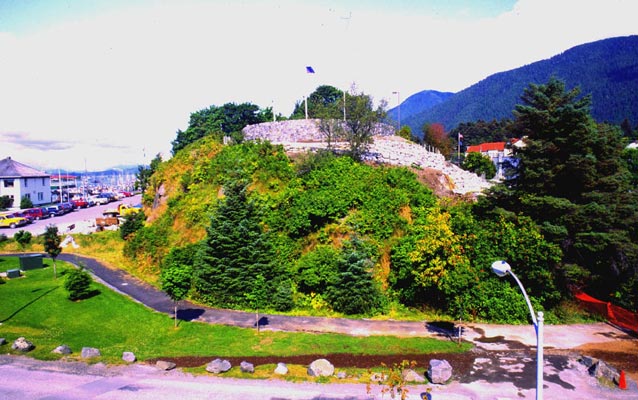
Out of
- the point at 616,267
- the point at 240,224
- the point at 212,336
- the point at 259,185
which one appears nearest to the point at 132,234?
the point at 259,185

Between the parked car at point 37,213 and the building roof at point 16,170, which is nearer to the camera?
the parked car at point 37,213

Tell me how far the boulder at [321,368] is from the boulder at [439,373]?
3105mm

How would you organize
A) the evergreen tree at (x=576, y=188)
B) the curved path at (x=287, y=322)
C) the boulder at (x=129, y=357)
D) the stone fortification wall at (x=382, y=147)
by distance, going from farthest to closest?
the stone fortification wall at (x=382, y=147) < the evergreen tree at (x=576, y=188) < the curved path at (x=287, y=322) < the boulder at (x=129, y=357)

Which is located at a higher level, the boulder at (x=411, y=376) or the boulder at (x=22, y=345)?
the boulder at (x=22, y=345)

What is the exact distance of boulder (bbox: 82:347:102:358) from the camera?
13.9m

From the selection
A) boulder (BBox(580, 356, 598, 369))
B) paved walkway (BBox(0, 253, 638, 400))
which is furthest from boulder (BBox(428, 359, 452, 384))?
boulder (BBox(580, 356, 598, 369))

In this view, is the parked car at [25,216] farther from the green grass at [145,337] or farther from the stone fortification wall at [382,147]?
the green grass at [145,337]

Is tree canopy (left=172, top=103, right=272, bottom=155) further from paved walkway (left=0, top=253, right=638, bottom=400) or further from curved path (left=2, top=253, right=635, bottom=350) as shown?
paved walkway (left=0, top=253, right=638, bottom=400)

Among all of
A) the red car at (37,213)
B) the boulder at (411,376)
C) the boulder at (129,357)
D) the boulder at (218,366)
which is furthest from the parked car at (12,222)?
the boulder at (411,376)

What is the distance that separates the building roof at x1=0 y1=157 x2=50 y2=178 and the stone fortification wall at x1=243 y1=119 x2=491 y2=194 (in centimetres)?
4151

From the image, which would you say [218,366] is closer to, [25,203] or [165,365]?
[165,365]

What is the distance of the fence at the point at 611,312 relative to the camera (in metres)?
16.9

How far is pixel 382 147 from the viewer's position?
34250 mm

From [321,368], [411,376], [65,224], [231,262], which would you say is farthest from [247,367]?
[65,224]
